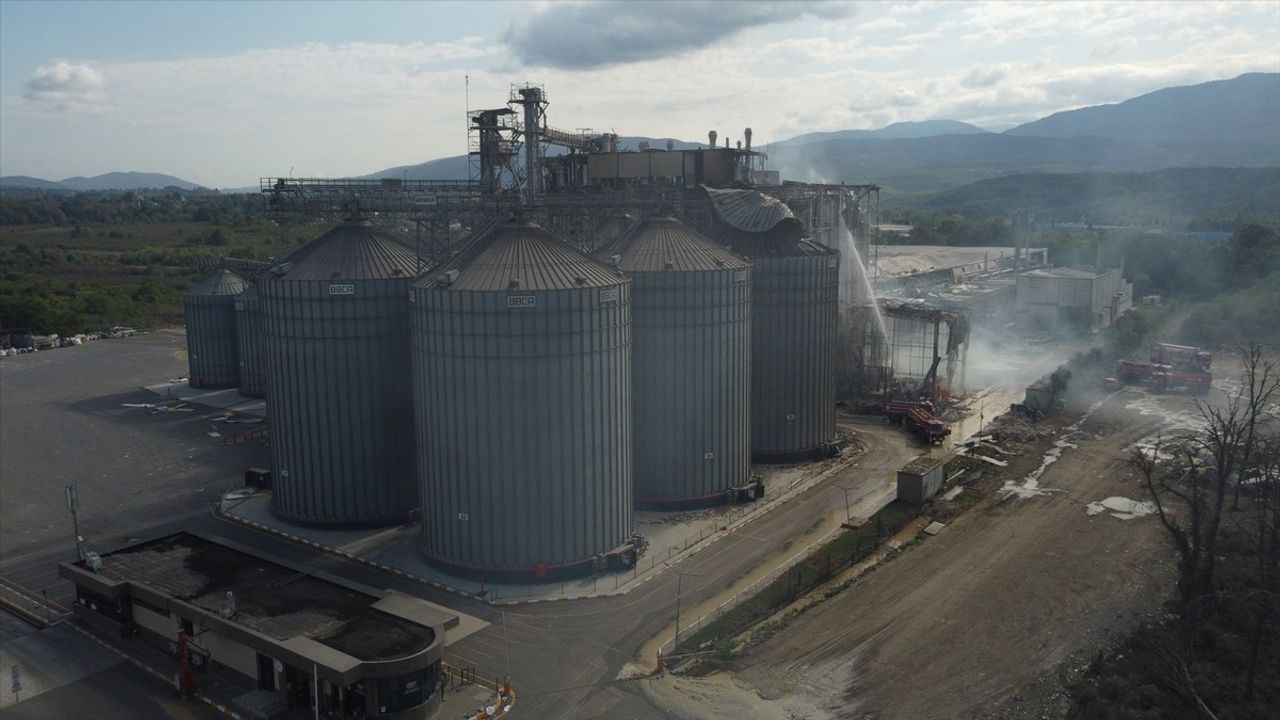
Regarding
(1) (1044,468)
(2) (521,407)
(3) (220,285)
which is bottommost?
(1) (1044,468)

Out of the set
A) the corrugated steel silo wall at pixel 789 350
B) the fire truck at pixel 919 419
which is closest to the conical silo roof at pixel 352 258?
the corrugated steel silo wall at pixel 789 350

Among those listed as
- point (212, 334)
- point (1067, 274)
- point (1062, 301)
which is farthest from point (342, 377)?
point (1067, 274)

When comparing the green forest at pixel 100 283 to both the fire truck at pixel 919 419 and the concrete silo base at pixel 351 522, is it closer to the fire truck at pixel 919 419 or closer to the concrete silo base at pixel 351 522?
the concrete silo base at pixel 351 522

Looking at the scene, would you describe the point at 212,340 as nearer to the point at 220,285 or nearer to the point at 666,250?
the point at 220,285

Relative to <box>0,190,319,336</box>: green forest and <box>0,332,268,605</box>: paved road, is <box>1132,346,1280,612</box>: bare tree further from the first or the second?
<box>0,190,319,336</box>: green forest

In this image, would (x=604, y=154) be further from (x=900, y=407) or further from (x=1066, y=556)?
(x=1066, y=556)
